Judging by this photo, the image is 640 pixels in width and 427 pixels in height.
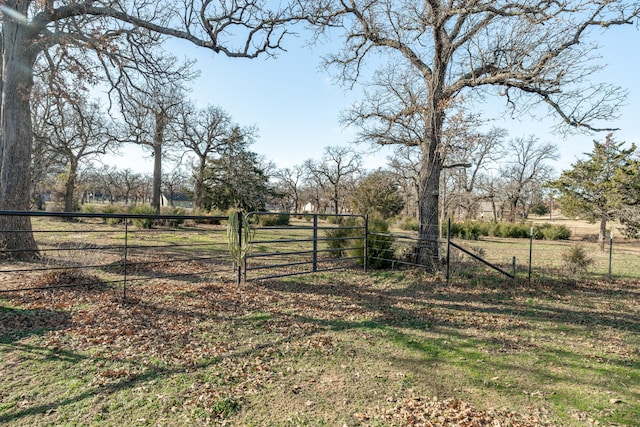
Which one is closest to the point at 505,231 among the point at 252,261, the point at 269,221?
the point at 269,221

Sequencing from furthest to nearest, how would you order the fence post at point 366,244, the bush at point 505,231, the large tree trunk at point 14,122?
1. the bush at point 505,231
2. the fence post at point 366,244
3. the large tree trunk at point 14,122

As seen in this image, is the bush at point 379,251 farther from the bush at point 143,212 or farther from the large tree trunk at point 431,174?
the bush at point 143,212

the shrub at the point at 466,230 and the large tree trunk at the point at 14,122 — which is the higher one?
→ the large tree trunk at the point at 14,122

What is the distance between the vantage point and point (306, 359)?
342 centimetres

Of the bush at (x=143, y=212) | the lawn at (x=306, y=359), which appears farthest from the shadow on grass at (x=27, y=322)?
the bush at (x=143, y=212)

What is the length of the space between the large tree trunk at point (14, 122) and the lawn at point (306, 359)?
135 inches

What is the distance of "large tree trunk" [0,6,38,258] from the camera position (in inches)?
290

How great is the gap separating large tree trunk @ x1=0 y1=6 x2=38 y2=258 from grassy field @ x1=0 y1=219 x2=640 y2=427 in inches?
95.8

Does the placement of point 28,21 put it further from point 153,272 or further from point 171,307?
point 171,307

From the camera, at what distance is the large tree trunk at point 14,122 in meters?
7.37

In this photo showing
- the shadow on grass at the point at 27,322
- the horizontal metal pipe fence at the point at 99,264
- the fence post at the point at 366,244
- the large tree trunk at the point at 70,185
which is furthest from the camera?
the large tree trunk at the point at 70,185

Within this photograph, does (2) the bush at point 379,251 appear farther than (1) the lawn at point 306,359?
Yes

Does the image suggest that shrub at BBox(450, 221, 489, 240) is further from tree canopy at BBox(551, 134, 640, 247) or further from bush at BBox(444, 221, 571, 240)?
tree canopy at BBox(551, 134, 640, 247)

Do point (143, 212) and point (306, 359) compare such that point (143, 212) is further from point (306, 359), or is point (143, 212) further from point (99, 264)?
point (306, 359)
